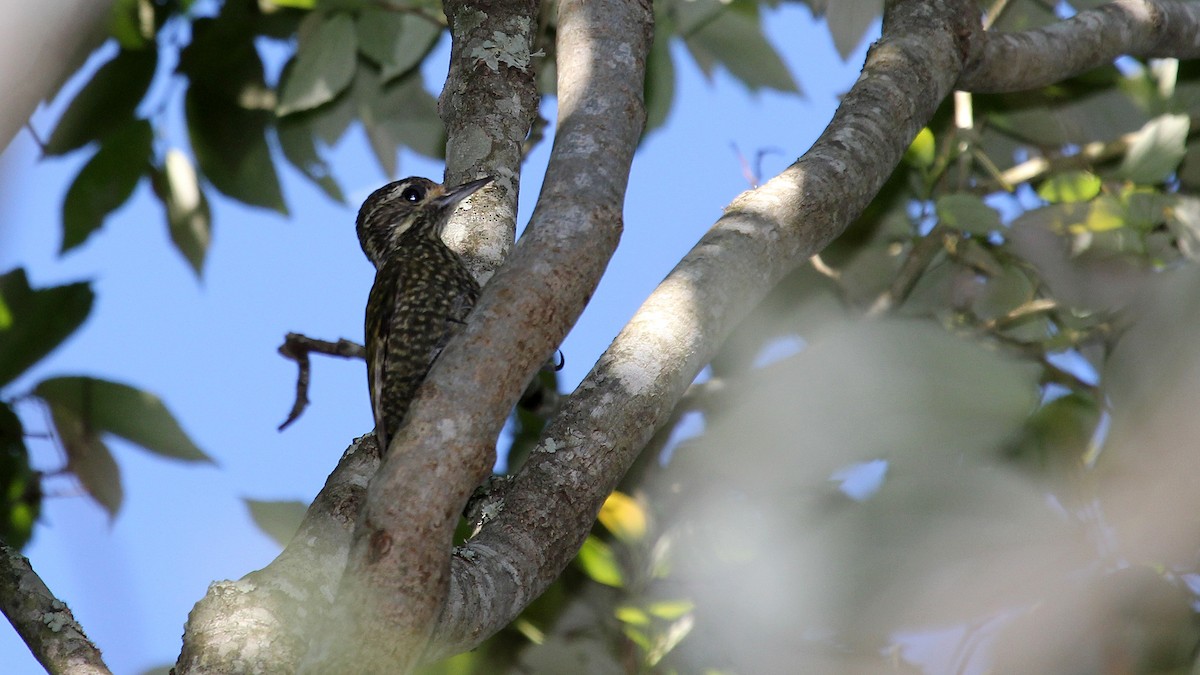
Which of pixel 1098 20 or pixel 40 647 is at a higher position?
pixel 1098 20

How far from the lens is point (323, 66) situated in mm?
3262

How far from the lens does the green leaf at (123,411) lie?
2.80 meters

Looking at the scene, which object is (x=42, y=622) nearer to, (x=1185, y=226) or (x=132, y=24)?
(x=132, y=24)

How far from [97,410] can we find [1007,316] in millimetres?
2346

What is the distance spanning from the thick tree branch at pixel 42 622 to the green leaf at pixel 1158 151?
2.62 metres

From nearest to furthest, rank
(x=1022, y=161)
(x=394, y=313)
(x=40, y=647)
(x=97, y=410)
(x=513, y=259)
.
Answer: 1. (x=513, y=259)
2. (x=40, y=647)
3. (x=97, y=410)
4. (x=394, y=313)
5. (x=1022, y=161)

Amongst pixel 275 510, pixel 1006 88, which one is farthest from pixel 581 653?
pixel 1006 88

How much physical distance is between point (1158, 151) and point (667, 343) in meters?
1.79

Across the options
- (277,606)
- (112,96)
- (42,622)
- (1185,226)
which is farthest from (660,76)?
(42,622)

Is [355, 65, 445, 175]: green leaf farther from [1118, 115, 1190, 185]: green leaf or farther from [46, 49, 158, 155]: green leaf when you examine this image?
[1118, 115, 1190, 185]: green leaf

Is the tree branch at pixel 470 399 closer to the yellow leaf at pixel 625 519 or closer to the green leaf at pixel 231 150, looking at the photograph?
the yellow leaf at pixel 625 519

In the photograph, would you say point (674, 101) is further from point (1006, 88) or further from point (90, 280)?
point (90, 280)

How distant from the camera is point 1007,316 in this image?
298cm

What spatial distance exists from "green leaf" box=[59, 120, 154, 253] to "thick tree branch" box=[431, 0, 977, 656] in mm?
1801
